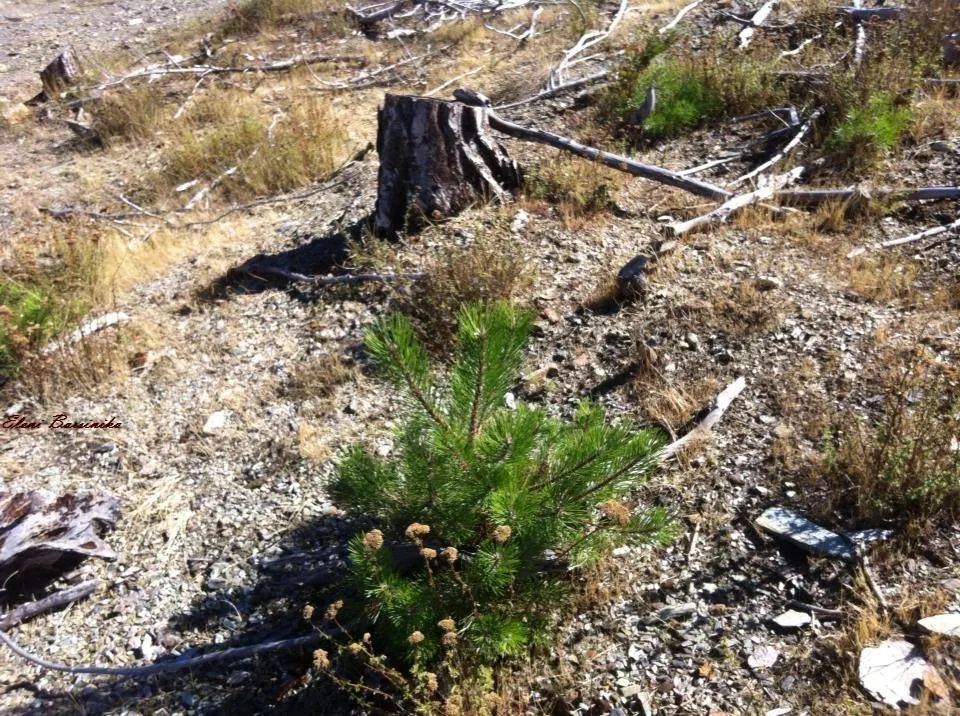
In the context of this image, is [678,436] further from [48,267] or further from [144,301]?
[48,267]

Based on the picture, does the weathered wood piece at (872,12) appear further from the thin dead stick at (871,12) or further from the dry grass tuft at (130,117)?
the dry grass tuft at (130,117)

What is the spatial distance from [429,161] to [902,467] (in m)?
3.52

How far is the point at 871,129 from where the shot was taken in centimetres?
516

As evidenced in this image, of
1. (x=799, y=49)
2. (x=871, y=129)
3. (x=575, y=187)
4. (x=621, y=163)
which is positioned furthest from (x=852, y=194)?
(x=799, y=49)

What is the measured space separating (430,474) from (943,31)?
6.66 m

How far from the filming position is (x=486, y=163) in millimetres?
5430

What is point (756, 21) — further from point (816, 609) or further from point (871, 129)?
point (816, 609)

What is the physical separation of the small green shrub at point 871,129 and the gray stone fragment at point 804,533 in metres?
3.30

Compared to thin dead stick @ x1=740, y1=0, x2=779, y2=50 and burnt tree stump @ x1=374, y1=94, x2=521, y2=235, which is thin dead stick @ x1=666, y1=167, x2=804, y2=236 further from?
thin dead stick @ x1=740, y1=0, x2=779, y2=50

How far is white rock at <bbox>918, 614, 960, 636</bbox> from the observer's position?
2.39 metres

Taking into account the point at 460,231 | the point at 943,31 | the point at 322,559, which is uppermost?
the point at 943,31

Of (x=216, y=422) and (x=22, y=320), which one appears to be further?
(x=22, y=320)

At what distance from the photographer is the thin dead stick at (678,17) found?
797 cm

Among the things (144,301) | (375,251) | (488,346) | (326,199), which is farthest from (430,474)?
(326,199)
